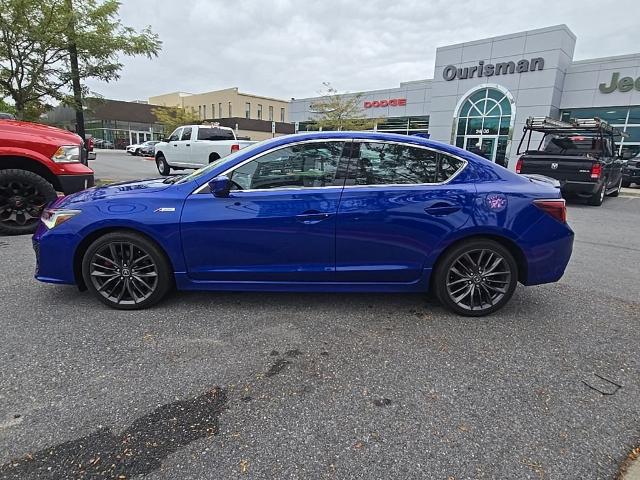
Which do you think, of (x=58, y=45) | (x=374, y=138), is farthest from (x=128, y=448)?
(x=58, y=45)

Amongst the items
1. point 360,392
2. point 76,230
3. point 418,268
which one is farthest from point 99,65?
point 360,392

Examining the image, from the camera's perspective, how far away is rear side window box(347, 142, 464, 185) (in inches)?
130

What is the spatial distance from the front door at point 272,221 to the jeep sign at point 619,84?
74.1 feet

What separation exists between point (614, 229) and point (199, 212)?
8.28m

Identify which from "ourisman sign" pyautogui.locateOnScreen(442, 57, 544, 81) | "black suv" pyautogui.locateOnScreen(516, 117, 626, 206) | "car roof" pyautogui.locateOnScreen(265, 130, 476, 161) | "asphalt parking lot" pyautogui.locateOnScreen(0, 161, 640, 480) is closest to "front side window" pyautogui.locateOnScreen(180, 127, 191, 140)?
"black suv" pyautogui.locateOnScreen(516, 117, 626, 206)

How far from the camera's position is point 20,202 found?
227 inches

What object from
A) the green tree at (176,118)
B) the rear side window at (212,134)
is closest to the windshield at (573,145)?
the rear side window at (212,134)

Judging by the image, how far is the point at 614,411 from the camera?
7.42 feet

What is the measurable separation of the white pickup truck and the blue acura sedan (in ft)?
34.7

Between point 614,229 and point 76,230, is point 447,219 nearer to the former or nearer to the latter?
point 76,230

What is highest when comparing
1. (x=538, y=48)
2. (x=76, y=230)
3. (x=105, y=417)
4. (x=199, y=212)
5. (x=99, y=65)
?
(x=538, y=48)

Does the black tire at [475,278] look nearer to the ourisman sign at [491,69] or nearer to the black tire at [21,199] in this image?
the black tire at [21,199]

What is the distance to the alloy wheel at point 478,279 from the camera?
338 cm

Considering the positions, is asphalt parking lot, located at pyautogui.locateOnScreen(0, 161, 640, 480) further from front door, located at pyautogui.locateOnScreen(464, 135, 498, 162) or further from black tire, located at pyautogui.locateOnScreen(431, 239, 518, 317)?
front door, located at pyautogui.locateOnScreen(464, 135, 498, 162)
